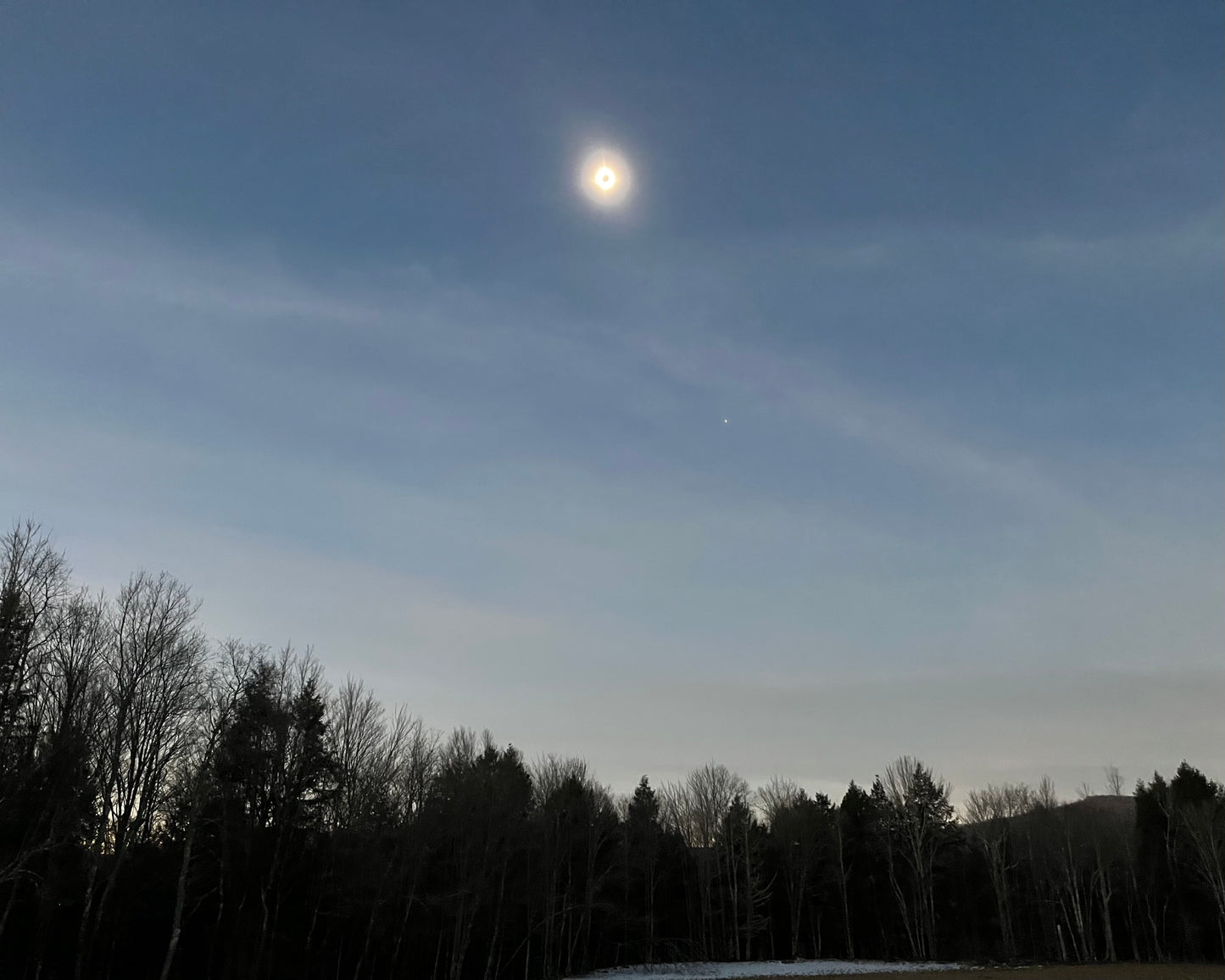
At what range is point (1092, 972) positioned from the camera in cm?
5216

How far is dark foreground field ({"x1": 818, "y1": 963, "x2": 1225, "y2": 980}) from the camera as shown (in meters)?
49.0

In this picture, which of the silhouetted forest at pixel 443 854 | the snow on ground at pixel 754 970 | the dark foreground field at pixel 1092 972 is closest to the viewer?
the silhouetted forest at pixel 443 854

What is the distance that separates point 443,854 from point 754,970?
26099 millimetres

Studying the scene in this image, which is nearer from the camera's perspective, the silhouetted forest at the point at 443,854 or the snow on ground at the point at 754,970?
the silhouetted forest at the point at 443,854

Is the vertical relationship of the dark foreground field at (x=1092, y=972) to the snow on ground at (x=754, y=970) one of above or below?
above

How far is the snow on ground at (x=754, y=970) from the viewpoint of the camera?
5569 centimetres

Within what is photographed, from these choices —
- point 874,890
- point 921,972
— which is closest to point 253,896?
point 921,972

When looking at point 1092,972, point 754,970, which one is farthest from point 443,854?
point 1092,972

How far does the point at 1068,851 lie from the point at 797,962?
2487 centimetres

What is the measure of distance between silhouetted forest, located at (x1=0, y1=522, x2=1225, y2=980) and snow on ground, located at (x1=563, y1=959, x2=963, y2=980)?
2.87 metres

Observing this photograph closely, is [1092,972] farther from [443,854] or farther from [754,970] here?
[443,854]

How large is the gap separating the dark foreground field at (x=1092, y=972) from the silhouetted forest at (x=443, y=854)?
729cm

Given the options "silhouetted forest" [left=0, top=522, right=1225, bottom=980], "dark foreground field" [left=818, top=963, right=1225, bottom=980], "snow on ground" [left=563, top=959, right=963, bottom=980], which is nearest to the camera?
"silhouetted forest" [left=0, top=522, right=1225, bottom=980]

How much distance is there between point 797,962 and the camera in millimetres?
66000
